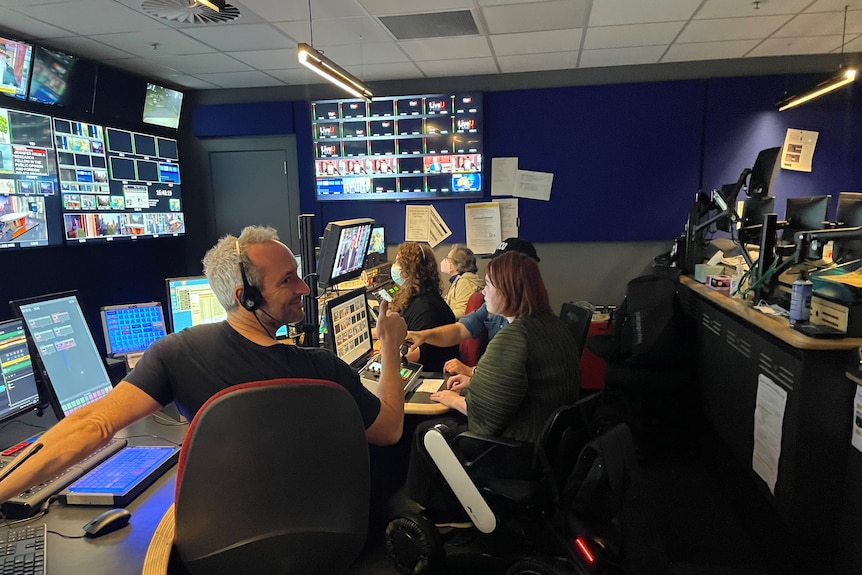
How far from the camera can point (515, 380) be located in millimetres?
1910

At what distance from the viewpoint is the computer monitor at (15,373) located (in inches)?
62.4

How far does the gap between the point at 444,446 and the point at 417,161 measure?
3.49 m

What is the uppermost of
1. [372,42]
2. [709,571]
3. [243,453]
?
[372,42]

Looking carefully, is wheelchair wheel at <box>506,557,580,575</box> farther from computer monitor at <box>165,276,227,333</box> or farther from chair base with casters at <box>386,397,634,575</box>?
computer monitor at <box>165,276,227,333</box>

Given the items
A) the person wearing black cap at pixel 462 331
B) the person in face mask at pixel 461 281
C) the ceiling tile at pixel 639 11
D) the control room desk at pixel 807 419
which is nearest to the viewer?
the control room desk at pixel 807 419

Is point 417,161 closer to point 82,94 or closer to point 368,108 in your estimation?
point 368,108

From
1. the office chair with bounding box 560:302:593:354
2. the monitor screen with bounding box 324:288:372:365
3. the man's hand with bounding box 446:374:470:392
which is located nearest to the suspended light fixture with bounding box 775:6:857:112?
the office chair with bounding box 560:302:593:354

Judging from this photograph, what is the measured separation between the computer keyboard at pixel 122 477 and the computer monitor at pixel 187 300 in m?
0.73

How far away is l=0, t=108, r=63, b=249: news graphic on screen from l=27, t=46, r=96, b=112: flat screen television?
0.61 feet

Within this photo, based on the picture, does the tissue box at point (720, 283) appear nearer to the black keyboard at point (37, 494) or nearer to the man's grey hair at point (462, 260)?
the man's grey hair at point (462, 260)

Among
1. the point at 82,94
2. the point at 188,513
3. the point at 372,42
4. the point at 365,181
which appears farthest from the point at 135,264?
the point at 188,513

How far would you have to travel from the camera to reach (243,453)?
1.00m

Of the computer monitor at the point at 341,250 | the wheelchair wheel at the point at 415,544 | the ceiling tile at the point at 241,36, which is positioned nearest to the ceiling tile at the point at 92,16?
the ceiling tile at the point at 241,36

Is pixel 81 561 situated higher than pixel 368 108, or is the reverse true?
pixel 368 108
